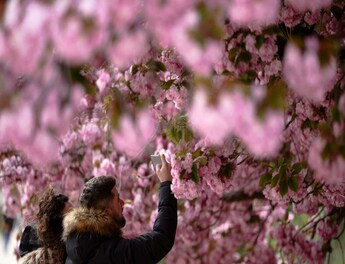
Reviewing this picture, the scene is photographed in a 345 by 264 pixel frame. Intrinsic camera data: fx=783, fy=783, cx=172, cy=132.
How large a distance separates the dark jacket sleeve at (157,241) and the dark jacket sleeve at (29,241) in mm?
622

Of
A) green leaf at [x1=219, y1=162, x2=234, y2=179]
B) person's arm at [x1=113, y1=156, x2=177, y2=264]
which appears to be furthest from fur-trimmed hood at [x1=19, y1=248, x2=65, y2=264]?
green leaf at [x1=219, y1=162, x2=234, y2=179]

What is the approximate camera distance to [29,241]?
355cm

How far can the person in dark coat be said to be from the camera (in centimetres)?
306

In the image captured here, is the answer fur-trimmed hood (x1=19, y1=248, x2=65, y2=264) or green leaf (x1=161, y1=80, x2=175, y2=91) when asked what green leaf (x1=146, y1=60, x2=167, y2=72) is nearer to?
green leaf (x1=161, y1=80, x2=175, y2=91)

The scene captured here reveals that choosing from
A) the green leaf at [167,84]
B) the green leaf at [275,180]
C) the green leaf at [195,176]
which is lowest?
the green leaf at [275,180]

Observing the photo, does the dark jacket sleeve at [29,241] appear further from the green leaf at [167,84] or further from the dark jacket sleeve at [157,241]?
the green leaf at [167,84]

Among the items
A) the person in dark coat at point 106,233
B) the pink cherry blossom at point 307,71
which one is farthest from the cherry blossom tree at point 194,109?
the person in dark coat at point 106,233

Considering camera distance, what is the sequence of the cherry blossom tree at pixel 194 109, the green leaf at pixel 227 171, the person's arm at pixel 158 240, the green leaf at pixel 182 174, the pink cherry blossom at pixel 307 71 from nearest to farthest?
the cherry blossom tree at pixel 194 109
the pink cherry blossom at pixel 307 71
the person's arm at pixel 158 240
the green leaf at pixel 182 174
the green leaf at pixel 227 171

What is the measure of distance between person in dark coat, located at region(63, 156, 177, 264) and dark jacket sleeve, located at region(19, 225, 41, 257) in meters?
0.34

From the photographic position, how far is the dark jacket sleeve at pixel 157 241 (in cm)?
306

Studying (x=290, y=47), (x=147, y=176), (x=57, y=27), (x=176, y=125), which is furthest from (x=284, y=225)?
(x=57, y=27)

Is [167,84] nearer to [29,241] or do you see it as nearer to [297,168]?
[297,168]

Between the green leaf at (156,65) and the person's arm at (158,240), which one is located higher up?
the green leaf at (156,65)

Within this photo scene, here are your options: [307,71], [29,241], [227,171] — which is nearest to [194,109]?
[307,71]
